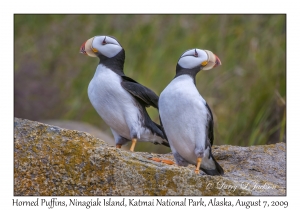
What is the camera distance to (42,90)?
1111cm

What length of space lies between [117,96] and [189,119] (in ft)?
3.50

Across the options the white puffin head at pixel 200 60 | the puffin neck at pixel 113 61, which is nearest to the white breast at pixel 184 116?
the white puffin head at pixel 200 60

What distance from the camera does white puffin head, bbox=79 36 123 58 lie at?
6102 mm

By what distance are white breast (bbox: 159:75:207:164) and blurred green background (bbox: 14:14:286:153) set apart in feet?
10.7

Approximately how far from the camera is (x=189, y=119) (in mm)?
5230

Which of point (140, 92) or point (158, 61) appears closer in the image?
point (140, 92)

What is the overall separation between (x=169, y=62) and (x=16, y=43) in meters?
3.27

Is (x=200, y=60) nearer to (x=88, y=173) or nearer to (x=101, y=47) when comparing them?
(x=101, y=47)

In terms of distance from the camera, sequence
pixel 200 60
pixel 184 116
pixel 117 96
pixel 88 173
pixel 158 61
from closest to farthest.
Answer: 1. pixel 88 173
2. pixel 184 116
3. pixel 200 60
4. pixel 117 96
5. pixel 158 61

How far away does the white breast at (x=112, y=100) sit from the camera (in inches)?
237

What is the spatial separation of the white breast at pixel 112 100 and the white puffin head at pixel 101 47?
216mm

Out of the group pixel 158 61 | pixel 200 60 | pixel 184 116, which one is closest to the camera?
Result: pixel 184 116

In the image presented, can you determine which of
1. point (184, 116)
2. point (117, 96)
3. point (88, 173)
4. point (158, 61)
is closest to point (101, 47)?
point (117, 96)

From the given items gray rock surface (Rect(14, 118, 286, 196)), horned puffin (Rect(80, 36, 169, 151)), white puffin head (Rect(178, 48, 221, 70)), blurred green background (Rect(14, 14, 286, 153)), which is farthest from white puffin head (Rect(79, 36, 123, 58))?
blurred green background (Rect(14, 14, 286, 153))
